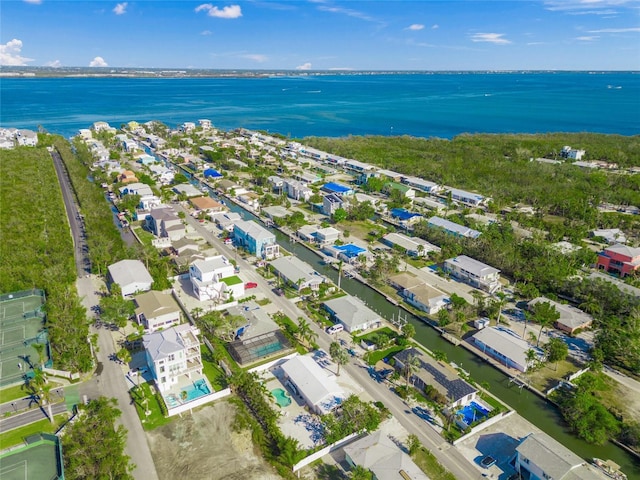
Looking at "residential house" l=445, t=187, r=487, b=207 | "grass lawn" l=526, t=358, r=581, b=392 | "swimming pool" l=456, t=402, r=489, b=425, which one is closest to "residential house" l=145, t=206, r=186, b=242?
"swimming pool" l=456, t=402, r=489, b=425

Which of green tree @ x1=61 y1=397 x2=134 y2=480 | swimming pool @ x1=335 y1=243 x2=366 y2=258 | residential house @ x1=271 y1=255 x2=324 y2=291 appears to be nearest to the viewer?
green tree @ x1=61 y1=397 x2=134 y2=480

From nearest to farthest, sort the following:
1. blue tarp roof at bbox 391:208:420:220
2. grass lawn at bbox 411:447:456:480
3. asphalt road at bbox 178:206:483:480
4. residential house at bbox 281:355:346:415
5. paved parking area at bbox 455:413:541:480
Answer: grass lawn at bbox 411:447:456:480, paved parking area at bbox 455:413:541:480, asphalt road at bbox 178:206:483:480, residential house at bbox 281:355:346:415, blue tarp roof at bbox 391:208:420:220

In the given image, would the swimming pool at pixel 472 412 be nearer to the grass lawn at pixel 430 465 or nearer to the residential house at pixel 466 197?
the grass lawn at pixel 430 465

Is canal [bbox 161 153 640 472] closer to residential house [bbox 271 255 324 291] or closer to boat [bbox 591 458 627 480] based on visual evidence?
boat [bbox 591 458 627 480]

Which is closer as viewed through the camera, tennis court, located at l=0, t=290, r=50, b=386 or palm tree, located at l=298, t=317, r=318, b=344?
tennis court, located at l=0, t=290, r=50, b=386

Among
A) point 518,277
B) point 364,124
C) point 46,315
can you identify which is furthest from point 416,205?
point 364,124

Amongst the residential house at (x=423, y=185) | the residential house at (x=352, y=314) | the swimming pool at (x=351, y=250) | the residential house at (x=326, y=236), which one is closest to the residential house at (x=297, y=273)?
the residential house at (x=352, y=314)

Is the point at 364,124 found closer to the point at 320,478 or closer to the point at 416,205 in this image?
the point at 416,205
